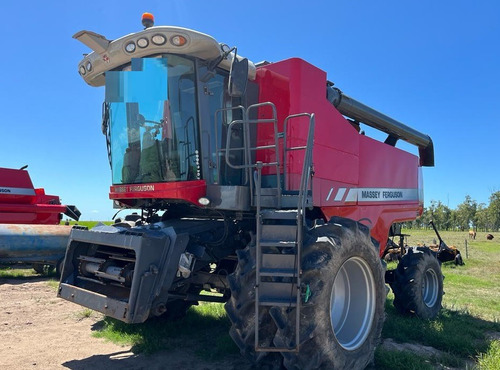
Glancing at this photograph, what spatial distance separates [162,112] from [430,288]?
5.30 meters

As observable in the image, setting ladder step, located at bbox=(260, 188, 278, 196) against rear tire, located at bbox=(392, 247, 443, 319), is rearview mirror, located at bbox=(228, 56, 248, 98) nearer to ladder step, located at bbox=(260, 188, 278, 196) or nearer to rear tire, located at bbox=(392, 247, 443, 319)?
ladder step, located at bbox=(260, 188, 278, 196)

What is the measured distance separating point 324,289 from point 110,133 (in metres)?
3.18

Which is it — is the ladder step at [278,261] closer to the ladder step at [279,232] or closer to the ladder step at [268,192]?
the ladder step at [279,232]

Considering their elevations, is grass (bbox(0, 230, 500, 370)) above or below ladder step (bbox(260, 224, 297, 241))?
below

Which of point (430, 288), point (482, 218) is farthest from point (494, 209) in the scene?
point (430, 288)

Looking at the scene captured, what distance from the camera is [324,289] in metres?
3.45

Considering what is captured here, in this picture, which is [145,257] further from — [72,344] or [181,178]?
[72,344]

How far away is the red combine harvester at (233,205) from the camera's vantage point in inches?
137

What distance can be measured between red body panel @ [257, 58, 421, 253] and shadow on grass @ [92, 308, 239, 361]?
2022 millimetres

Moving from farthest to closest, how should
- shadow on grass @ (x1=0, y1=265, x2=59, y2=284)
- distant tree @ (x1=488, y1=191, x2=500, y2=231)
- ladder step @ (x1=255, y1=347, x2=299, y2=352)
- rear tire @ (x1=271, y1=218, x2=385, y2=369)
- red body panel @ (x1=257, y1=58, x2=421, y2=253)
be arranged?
distant tree @ (x1=488, y1=191, x2=500, y2=231)
shadow on grass @ (x1=0, y1=265, x2=59, y2=284)
red body panel @ (x1=257, y1=58, x2=421, y2=253)
rear tire @ (x1=271, y1=218, x2=385, y2=369)
ladder step @ (x1=255, y1=347, x2=299, y2=352)

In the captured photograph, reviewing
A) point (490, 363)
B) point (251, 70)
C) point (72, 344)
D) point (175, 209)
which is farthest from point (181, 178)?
point (490, 363)

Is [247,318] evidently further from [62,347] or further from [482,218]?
[482,218]

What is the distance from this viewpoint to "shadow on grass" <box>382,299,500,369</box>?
472 cm

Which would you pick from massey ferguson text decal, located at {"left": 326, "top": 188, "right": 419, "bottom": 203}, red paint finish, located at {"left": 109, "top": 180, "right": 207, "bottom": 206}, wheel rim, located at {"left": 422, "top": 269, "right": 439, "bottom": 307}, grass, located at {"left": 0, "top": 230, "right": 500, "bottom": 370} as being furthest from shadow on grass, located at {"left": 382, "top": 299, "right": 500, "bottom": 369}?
red paint finish, located at {"left": 109, "top": 180, "right": 207, "bottom": 206}
